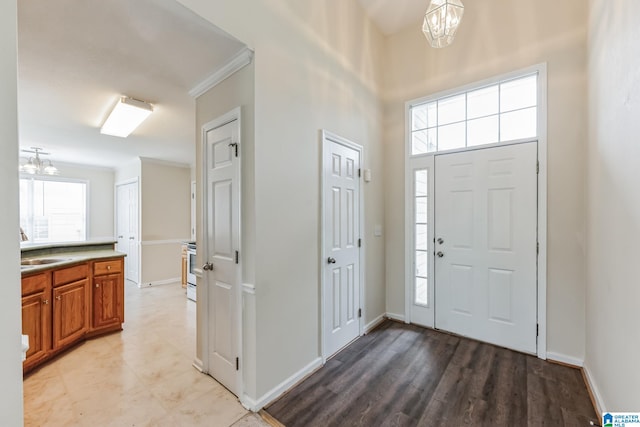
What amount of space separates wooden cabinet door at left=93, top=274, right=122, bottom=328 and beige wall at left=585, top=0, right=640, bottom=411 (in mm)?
4405

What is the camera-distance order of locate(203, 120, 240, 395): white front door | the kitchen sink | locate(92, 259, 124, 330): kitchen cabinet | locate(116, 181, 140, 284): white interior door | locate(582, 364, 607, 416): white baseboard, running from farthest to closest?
locate(116, 181, 140, 284): white interior door
locate(92, 259, 124, 330): kitchen cabinet
the kitchen sink
locate(203, 120, 240, 395): white front door
locate(582, 364, 607, 416): white baseboard

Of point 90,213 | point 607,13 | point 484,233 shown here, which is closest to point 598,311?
point 484,233

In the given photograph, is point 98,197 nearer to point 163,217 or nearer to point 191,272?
point 163,217

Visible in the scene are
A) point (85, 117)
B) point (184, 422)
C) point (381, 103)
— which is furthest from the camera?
point (381, 103)

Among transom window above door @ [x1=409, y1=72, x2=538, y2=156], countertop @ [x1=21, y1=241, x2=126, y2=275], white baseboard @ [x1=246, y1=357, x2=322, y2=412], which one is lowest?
white baseboard @ [x1=246, y1=357, x2=322, y2=412]

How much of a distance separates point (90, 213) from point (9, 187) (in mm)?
6224

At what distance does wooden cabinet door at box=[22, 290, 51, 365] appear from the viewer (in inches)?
89.0

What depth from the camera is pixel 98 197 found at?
19.1ft

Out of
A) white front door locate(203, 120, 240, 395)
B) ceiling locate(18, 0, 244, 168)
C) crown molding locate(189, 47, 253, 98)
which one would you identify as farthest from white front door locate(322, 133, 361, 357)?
ceiling locate(18, 0, 244, 168)

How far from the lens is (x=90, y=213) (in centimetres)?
569

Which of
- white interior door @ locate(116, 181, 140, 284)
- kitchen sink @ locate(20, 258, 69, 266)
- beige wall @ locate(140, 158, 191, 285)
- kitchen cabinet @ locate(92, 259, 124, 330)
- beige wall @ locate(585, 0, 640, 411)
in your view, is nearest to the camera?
beige wall @ locate(585, 0, 640, 411)

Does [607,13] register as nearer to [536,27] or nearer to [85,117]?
[536,27]

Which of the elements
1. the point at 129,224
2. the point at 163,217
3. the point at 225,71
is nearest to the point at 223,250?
the point at 225,71

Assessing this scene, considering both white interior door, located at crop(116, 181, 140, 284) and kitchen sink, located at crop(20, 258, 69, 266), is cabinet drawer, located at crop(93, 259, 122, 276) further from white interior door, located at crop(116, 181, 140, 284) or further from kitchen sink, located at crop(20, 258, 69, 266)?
white interior door, located at crop(116, 181, 140, 284)
